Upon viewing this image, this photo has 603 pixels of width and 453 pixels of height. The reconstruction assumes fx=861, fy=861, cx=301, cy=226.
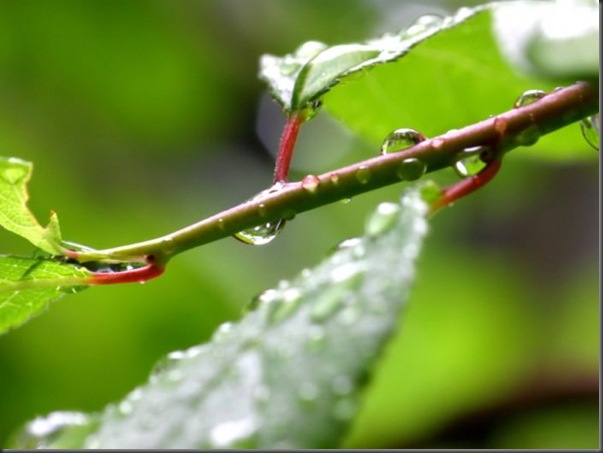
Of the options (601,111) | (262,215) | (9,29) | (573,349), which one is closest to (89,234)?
(9,29)

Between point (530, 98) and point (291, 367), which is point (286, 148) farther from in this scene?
point (291, 367)

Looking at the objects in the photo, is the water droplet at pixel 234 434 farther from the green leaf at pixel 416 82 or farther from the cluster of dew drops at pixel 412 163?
the green leaf at pixel 416 82

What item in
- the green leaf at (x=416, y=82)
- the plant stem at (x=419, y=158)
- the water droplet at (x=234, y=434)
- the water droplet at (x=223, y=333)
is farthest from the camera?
the green leaf at (x=416, y=82)

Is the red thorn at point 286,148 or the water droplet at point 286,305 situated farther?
the red thorn at point 286,148

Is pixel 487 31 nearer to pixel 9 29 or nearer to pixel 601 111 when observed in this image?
pixel 601 111

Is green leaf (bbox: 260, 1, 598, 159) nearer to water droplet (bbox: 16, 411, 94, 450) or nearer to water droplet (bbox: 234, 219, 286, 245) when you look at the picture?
water droplet (bbox: 234, 219, 286, 245)

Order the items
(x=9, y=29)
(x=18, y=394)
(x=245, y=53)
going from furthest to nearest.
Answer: (x=245, y=53) < (x=9, y=29) < (x=18, y=394)

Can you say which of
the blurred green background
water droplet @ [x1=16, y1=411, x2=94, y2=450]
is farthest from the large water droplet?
the blurred green background

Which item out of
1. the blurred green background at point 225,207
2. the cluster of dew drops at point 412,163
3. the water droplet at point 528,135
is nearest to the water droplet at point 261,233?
the cluster of dew drops at point 412,163

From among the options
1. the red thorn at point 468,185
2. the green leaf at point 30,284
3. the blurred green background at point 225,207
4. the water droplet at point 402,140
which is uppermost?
Answer: the blurred green background at point 225,207
